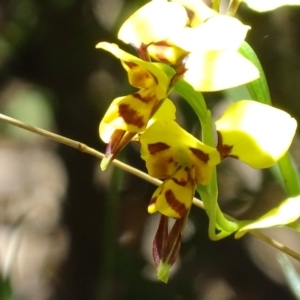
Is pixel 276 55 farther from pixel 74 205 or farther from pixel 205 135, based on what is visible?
pixel 205 135

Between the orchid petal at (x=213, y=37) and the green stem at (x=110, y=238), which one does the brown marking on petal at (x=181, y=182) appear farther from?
the green stem at (x=110, y=238)

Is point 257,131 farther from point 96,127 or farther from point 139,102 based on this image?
point 96,127

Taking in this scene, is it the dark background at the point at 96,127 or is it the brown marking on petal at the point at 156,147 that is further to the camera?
the dark background at the point at 96,127

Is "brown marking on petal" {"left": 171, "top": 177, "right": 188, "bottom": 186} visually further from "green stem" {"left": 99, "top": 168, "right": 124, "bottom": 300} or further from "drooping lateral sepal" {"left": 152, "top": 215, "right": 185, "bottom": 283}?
"green stem" {"left": 99, "top": 168, "right": 124, "bottom": 300}

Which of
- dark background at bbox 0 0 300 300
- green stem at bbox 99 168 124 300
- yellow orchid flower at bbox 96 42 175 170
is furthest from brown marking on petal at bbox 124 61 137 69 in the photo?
dark background at bbox 0 0 300 300

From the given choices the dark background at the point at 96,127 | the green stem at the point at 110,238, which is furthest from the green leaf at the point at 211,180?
the dark background at the point at 96,127

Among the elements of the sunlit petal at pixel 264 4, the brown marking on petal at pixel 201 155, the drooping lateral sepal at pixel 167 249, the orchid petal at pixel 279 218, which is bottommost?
the drooping lateral sepal at pixel 167 249

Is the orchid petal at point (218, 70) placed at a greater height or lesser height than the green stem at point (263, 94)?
greater

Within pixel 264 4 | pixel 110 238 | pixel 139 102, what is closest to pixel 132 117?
pixel 139 102
